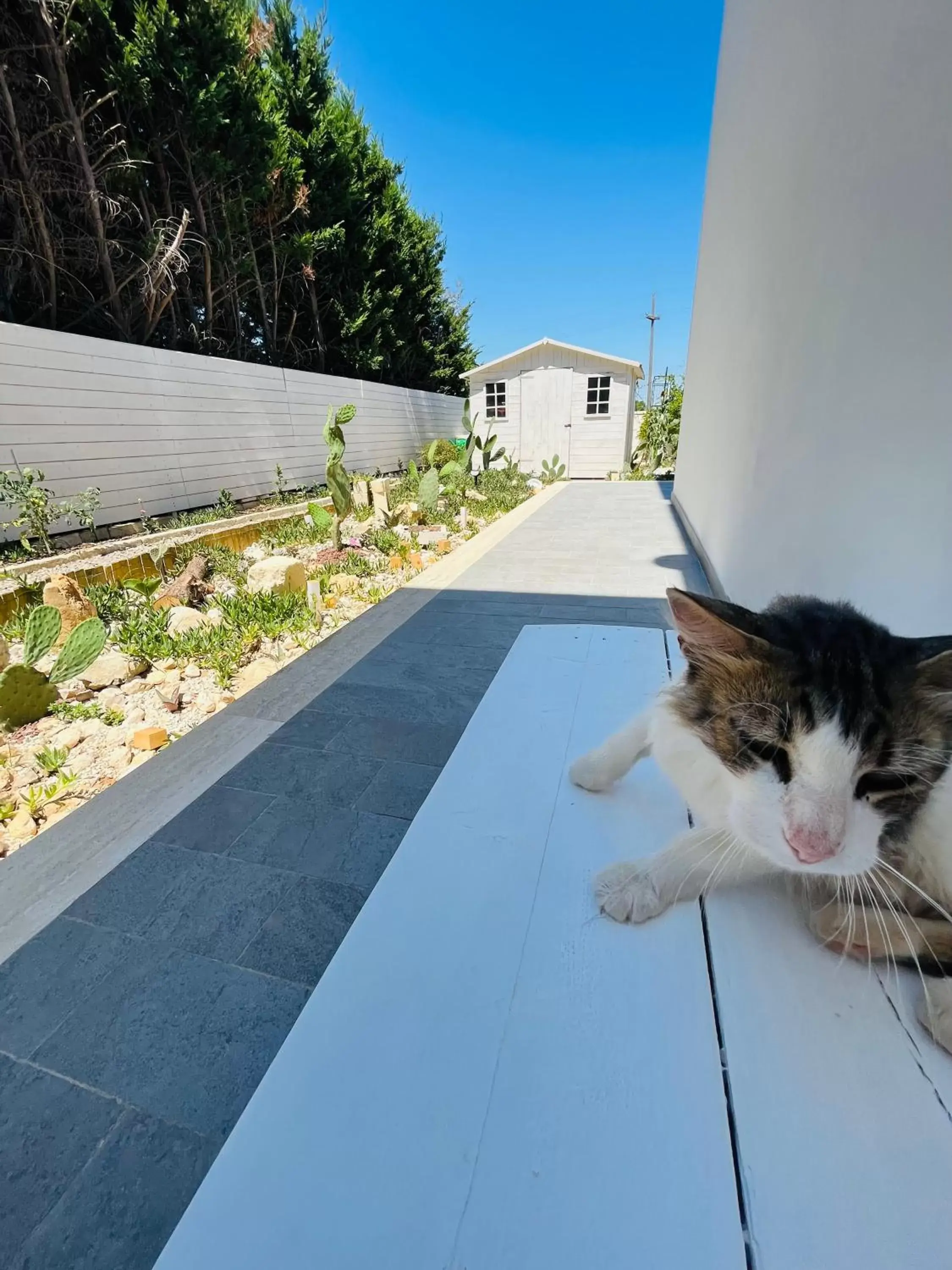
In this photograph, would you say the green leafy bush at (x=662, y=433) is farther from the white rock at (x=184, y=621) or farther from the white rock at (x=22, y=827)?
the white rock at (x=22, y=827)

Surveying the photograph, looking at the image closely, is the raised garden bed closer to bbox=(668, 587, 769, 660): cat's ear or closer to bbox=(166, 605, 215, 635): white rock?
bbox=(166, 605, 215, 635): white rock

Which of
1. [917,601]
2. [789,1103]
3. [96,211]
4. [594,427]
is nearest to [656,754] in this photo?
[789,1103]

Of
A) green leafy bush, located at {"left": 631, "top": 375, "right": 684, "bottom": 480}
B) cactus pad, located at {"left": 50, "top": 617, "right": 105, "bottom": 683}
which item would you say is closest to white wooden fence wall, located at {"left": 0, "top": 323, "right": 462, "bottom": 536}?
cactus pad, located at {"left": 50, "top": 617, "right": 105, "bottom": 683}

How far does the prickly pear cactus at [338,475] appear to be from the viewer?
4.95 metres

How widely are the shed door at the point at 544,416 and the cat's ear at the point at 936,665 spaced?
13503 mm

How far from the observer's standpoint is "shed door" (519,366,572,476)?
13047 millimetres

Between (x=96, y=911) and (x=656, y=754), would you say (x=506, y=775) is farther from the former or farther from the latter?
(x=96, y=911)

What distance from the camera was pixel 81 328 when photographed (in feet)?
17.9

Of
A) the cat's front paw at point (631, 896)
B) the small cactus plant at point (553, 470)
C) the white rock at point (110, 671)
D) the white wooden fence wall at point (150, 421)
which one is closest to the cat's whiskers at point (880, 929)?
the cat's front paw at point (631, 896)

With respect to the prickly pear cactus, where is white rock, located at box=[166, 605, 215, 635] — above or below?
below

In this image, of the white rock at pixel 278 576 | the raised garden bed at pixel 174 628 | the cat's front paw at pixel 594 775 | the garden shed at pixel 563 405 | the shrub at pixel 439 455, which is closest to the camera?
the cat's front paw at pixel 594 775

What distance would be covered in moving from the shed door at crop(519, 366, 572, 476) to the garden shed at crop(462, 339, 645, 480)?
1 centimetres

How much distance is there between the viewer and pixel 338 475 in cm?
498

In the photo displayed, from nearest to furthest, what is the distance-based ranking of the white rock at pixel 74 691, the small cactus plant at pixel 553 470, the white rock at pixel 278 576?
the white rock at pixel 74 691
the white rock at pixel 278 576
the small cactus plant at pixel 553 470
